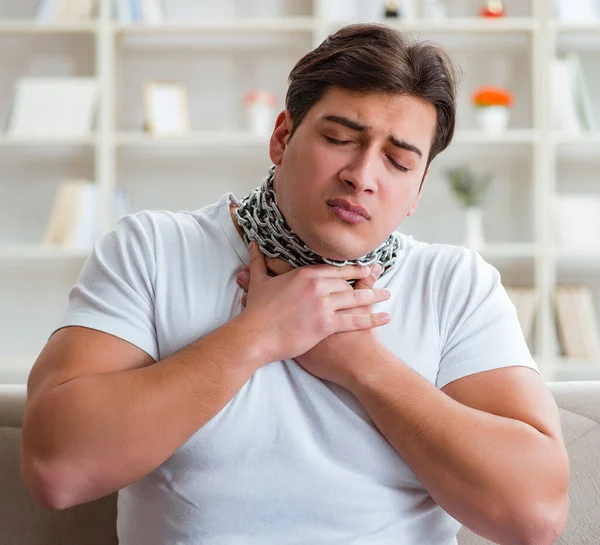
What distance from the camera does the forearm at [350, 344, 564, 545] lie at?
41.5 inches

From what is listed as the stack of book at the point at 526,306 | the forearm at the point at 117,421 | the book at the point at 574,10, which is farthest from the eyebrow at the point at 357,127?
the book at the point at 574,10

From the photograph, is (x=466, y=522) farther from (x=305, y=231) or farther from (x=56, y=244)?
(x=56, y=244)

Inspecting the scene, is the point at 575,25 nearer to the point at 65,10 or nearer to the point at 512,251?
the point at 512,251

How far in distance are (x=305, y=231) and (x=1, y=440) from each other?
0.55 meters

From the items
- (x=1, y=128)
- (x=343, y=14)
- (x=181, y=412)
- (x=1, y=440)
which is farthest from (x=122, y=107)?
(x=181, y=412)

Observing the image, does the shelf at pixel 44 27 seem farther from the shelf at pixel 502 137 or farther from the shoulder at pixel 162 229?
the shoulder at pixel 162 229

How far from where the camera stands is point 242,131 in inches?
147

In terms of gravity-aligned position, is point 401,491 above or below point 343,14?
below

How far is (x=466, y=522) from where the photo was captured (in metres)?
1.09

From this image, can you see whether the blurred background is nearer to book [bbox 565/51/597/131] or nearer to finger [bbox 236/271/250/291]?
book [bbox 565/51/597/131]

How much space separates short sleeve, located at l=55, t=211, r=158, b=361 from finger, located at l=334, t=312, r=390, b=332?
0.24 metres

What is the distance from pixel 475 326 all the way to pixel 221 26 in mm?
2576

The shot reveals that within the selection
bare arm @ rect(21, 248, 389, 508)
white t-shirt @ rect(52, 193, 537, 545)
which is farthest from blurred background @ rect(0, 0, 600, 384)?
bare arm @ rect(21, 248, 389, 508)

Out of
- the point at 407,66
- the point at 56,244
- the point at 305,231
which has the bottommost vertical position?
the point at 56,244
